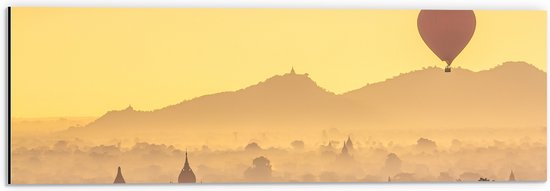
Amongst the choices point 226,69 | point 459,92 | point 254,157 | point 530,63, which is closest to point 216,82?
point 226,69

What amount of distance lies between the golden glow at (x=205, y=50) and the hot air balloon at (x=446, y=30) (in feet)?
0.08

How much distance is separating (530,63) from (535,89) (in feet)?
0.31

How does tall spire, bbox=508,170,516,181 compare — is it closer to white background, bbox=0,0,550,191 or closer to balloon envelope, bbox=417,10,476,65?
white background, bbox=0,0,550,191

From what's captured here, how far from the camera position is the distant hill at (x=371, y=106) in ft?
10.9

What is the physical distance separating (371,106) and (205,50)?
62 cm

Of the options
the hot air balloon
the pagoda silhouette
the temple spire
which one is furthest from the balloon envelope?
the pagoda silhouette

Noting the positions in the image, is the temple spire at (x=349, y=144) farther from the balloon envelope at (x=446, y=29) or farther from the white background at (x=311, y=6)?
the balloon envelope at (x=446, y=29)

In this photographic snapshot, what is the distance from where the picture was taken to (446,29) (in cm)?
336

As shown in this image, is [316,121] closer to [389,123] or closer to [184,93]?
[389,123]

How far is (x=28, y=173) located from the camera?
3.30 m

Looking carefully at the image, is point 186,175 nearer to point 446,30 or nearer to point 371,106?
point 371,106

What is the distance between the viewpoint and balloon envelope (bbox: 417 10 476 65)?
3.36m

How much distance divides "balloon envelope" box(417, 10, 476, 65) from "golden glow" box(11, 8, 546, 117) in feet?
0.08

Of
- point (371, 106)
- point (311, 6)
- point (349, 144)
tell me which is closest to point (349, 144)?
point (349, 144)
